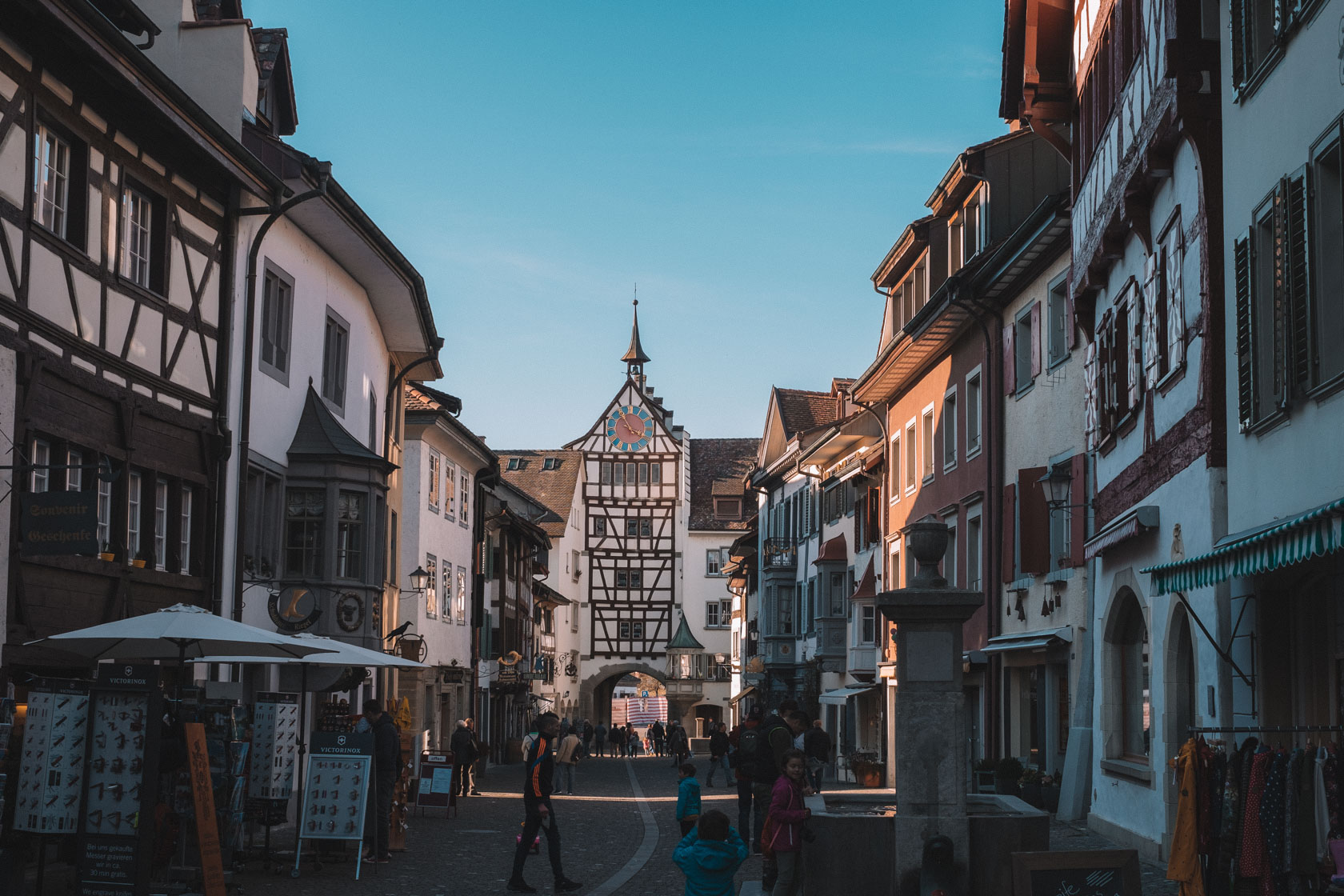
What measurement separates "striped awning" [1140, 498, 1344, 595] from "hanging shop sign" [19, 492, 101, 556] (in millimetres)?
8569

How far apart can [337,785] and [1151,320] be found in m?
9.43

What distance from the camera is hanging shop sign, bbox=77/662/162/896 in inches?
472

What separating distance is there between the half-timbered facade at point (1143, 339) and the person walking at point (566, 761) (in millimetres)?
13401

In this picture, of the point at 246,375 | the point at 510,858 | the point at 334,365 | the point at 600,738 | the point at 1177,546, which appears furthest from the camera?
the point at 600,738

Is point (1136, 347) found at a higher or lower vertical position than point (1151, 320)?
lower

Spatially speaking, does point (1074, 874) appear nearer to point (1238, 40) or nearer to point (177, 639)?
point (1238, 40)

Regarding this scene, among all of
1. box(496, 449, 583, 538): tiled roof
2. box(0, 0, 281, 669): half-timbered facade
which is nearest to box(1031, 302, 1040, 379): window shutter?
box(0, 0, 281, 669): half-timbered facade

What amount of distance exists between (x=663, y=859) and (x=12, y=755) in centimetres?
835

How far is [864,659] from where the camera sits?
4044cm

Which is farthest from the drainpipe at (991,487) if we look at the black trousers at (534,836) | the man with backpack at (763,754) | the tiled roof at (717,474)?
the tiled roof at (717,474)

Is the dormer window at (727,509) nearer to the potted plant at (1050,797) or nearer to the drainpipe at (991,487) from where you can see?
the drainpipe at (991,487)

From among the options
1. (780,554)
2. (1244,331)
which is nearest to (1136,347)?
(1244,331)

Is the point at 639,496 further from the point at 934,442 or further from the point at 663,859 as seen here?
the point at 663,859

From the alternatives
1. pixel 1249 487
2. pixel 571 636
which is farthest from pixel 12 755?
pixel 571 636
